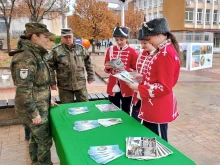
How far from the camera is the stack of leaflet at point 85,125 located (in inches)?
83.8

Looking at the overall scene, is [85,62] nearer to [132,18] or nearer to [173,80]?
[173,80]

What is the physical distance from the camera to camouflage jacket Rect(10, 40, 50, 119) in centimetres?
Answer: 226

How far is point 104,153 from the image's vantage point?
1652 millimetres

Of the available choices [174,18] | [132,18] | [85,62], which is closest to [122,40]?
[85,62]

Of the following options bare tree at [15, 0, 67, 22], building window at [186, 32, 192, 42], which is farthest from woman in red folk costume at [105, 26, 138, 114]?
building window at [186, 32, 192, 42]

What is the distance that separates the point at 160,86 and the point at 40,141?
1.54 meters

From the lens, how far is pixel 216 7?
113 feet

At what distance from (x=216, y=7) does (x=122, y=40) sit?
3671 centimetres

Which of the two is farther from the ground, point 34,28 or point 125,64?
point 34,28

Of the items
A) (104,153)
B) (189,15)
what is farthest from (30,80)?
(189,15)

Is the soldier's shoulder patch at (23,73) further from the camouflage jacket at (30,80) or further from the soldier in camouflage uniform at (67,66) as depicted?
the soldier in camouflage uniform at (67,66)

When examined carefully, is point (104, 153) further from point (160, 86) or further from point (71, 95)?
point (71, 95)

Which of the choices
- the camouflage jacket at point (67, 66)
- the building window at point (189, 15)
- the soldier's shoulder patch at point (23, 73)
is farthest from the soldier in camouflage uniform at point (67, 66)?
the building window at point (189, 15)

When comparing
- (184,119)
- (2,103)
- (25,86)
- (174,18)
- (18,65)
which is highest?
(174,18)
